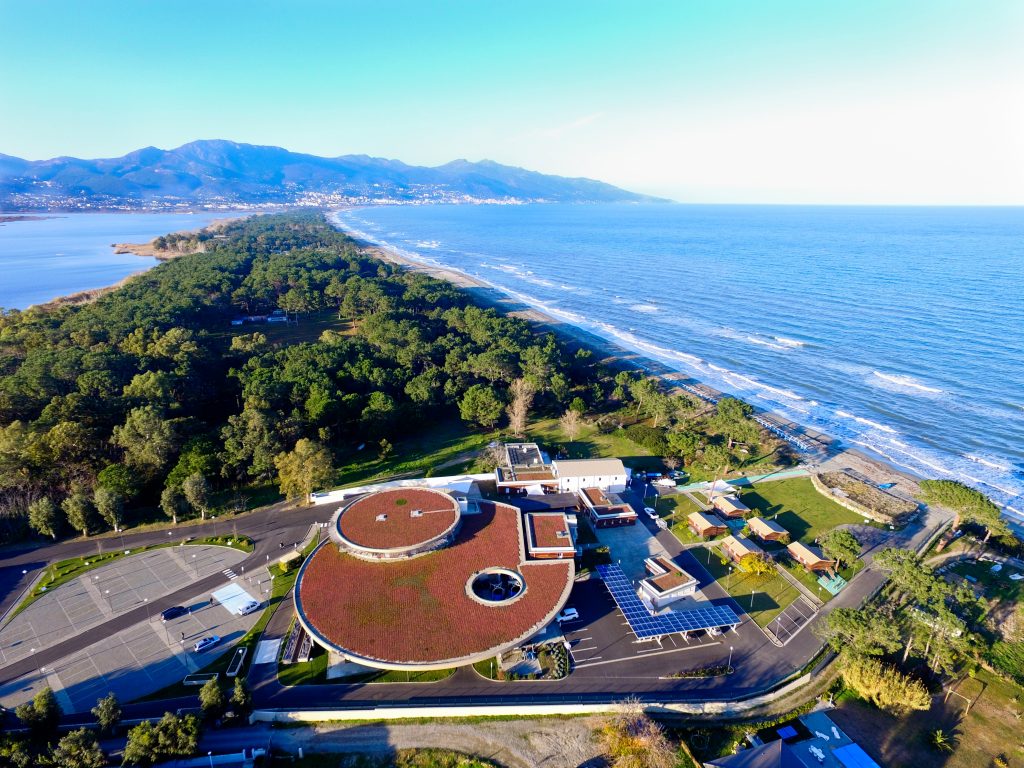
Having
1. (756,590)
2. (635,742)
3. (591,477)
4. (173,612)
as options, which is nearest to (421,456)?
(591,477)

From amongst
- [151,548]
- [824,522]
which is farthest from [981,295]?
[151,548]

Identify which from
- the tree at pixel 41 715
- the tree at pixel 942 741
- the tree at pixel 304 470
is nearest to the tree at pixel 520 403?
the tree at pixel 304 470

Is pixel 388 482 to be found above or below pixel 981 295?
below

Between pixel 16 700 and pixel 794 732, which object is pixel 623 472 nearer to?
pixel 794 732

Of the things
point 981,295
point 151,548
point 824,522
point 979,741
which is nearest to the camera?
point 979,741

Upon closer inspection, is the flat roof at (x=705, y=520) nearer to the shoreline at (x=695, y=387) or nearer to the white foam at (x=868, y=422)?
the shoreline at (x=695, y=387)

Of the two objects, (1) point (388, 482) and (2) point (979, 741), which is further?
(1) point (388, 482)
